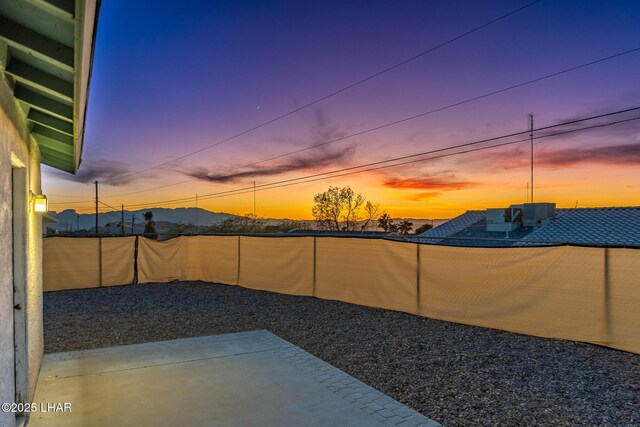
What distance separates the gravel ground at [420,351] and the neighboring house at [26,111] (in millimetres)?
2927

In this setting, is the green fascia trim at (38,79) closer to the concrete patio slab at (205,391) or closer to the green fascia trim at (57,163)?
the concrete patio slab at (205,391)

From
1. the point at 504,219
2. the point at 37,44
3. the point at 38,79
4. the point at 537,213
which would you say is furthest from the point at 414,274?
the point at 537,213

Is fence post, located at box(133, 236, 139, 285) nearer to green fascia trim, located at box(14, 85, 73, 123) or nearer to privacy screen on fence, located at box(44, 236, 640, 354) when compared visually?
privacy screen on fence, located at box(44, 236, 640, 354)

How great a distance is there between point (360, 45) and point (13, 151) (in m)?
10.5

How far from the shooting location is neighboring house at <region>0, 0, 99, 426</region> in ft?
6.87

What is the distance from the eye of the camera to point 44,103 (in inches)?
138

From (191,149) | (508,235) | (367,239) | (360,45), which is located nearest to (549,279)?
(367,239)

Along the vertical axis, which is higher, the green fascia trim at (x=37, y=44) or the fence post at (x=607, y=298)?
the green fascia trim at (x=37, y=44)

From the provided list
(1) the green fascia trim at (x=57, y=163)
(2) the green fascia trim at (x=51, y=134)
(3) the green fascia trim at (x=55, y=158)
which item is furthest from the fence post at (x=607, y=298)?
(1) the green fascia trim at (x=57, y=163)

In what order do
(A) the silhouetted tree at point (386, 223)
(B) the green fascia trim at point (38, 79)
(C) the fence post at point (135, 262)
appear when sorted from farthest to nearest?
(A) the silhouetted tree at point (386, 223), (C) the fence post at point (135, 262), (B) the green fascia trim at point (38, 79)

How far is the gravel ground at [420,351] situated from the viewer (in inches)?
160

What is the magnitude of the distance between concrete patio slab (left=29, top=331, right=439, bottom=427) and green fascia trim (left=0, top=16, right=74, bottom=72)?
290 centimetres

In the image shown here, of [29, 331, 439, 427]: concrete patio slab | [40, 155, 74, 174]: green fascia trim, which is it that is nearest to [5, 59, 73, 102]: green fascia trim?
[29, 331, 439, 427]: concrete patio slab

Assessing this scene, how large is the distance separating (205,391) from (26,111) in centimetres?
318
